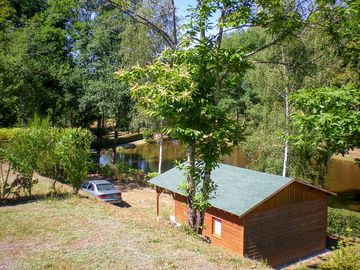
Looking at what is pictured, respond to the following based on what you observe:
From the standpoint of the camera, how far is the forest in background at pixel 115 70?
2275 cm

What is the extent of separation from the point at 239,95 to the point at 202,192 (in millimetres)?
41803

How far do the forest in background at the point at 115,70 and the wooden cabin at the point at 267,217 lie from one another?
13.1ft

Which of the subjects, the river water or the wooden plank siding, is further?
the river water

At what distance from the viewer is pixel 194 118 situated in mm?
9461

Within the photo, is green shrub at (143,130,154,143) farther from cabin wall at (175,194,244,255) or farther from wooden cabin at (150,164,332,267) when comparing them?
cabin wall at (175,194,244,255)

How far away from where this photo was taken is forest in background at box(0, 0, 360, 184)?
22750 millimetres

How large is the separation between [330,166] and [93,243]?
26.7 m

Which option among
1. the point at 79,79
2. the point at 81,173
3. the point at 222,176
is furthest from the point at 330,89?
the point at 79,79

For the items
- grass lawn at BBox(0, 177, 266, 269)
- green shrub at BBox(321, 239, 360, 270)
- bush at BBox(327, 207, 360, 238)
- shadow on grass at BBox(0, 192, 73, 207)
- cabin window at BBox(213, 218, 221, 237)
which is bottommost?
bush at BBox(327, 207, 360, 238)

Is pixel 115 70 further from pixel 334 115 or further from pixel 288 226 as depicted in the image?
pixel 334 115

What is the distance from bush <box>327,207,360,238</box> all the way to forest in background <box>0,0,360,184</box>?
421cm

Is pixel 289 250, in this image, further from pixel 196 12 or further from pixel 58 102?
pixel 58 102

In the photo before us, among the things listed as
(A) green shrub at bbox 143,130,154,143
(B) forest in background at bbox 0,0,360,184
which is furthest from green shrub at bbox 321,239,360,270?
(A) green shrub at bbox 143,130,154,143

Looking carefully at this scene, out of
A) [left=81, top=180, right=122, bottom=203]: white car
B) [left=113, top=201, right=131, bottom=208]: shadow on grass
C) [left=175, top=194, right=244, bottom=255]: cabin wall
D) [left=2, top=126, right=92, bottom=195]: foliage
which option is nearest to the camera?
[left=2, top=126, right=92, bottom=195]: foliage
